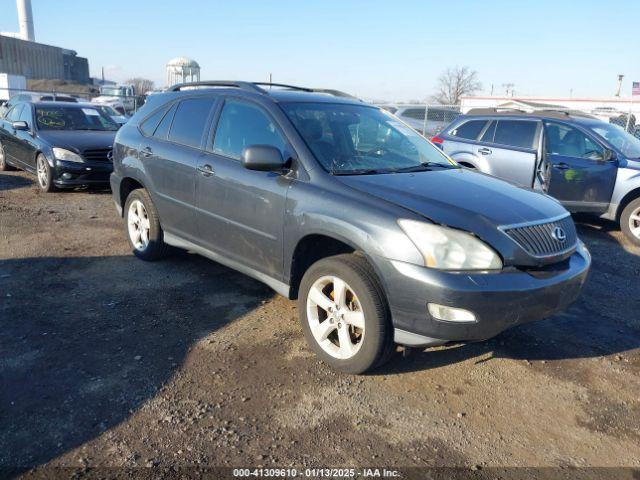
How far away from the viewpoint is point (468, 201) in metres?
3.24

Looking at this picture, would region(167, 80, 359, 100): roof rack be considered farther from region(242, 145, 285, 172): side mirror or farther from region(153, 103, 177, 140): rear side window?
region(242, 145, 285, 172): side mirror

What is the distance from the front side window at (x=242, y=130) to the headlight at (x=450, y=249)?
4.37 feet

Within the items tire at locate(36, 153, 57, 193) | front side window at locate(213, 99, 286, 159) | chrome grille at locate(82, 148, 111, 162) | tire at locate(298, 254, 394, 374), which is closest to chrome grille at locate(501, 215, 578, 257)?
tire at locate(298, 254, 394, 374)

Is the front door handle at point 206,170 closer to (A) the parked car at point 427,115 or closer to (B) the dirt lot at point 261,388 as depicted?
(B) the dirt lot at point 261,388

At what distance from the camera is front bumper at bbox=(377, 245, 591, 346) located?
2.81 m

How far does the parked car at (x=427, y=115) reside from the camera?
662 inches

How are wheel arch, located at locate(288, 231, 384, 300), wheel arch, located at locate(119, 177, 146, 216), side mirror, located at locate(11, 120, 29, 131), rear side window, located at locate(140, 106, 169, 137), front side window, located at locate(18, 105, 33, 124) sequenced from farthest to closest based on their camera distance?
front side window, located at locate(18, 105, 33, 124)
side mirror, located at locate(11, 120, 29, 131)
wheel arch, located at locate(119, 177, 146, 216)
rear side window, located at locate(140, 106, 169, 137)
wheel arch, located at locate(288, 231, 384, 300)

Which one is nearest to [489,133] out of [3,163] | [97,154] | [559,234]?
[559,234]

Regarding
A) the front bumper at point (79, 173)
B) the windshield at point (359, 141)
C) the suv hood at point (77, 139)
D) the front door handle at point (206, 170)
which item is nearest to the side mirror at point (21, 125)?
the suv hood at point (77, 139)

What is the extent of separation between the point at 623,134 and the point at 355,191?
22.0 feet

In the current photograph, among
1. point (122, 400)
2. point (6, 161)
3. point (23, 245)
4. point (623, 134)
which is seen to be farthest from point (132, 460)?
point (6, 161)

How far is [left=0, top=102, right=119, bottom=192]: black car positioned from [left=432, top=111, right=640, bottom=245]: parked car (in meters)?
6.17

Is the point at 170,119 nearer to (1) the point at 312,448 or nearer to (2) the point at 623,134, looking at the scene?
(1) the point at 312,448

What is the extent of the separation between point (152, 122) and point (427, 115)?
13.1 metres
